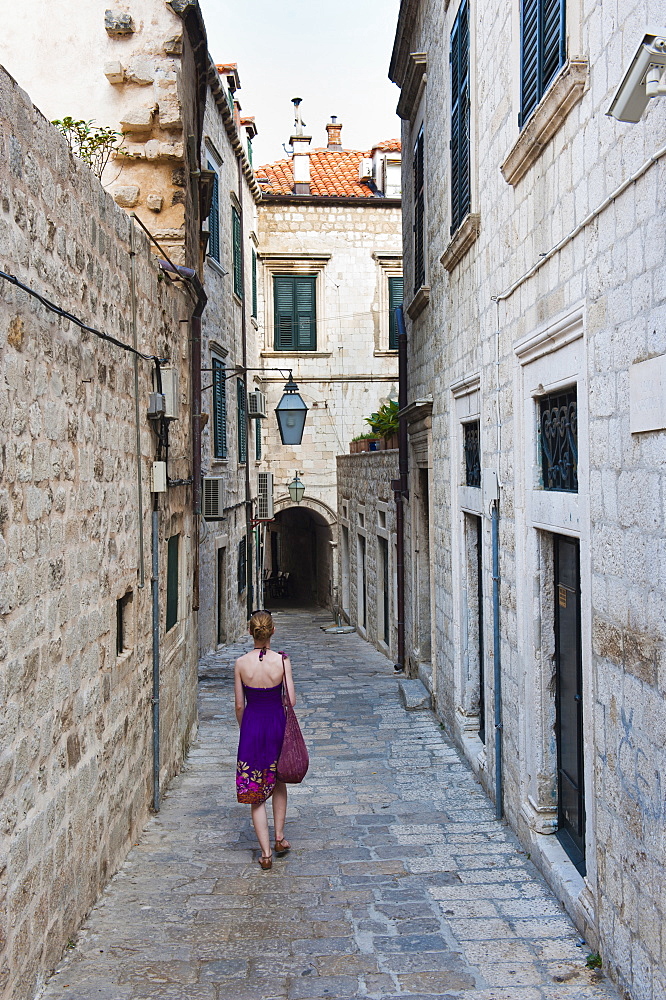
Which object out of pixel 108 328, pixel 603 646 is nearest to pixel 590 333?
pixel 603 646

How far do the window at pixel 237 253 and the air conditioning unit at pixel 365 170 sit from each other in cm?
658

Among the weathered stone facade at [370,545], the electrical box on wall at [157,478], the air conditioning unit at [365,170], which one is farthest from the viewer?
the air conditioning unit at [365,170]

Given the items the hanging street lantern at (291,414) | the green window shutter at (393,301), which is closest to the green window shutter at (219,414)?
the hanging street lantern at (291,414)

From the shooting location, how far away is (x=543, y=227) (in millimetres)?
4625

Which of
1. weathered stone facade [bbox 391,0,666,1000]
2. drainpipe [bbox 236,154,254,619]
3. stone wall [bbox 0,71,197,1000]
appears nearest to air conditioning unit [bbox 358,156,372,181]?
drainpipe [bbox 236,154,254,619]

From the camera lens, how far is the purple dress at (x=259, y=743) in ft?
16.6

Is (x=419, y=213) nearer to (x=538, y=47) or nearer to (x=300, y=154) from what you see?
(x=538, y=47)

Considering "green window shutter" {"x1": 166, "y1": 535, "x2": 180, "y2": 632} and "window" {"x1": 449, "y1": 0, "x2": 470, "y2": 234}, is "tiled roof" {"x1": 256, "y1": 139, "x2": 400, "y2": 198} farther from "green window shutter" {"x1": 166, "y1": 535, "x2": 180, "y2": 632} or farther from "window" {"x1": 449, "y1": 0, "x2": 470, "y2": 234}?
"green window shutter" {"x1": 166, "y1": 535, "x2": 180, "y2": 632}

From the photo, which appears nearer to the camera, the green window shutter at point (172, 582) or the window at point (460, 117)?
the green window shutter at point (172, 582)

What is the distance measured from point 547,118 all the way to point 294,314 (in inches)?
724

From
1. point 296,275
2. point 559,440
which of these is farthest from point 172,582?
point 296,275

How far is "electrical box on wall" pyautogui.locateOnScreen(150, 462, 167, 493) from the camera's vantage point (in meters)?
6.17

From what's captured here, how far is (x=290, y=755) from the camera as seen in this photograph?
509 centimetres

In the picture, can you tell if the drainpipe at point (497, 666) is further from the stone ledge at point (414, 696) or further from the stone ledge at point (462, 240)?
the stone ledge at point (414, 696)
